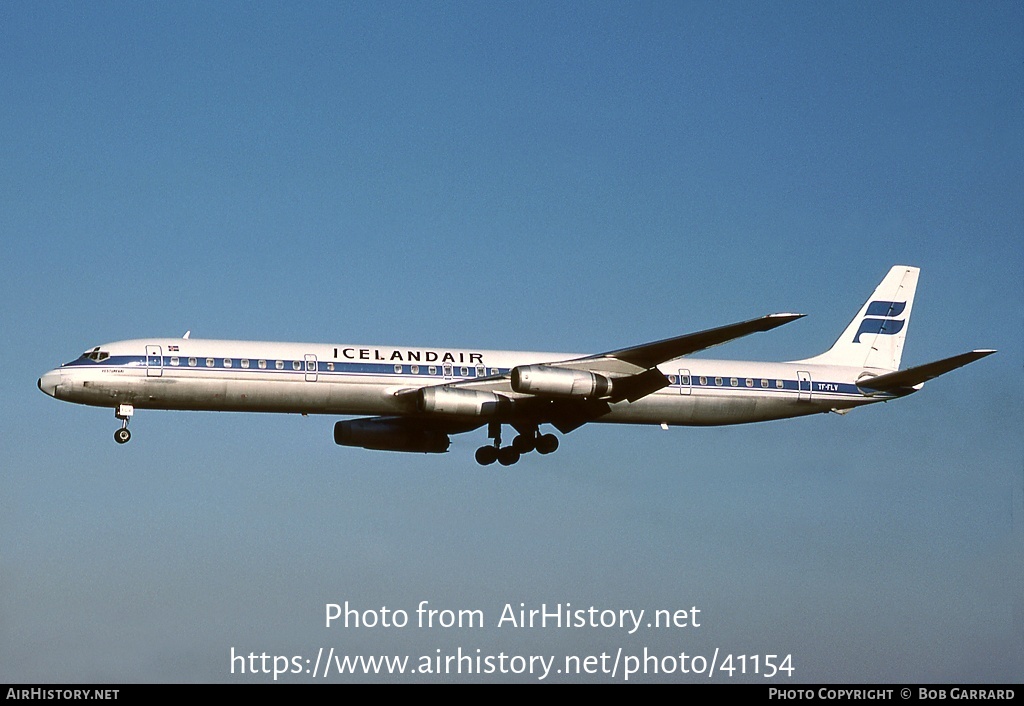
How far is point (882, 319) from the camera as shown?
63.2 meters

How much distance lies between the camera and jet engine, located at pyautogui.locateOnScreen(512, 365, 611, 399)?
169 feet

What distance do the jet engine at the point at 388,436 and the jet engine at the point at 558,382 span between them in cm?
700

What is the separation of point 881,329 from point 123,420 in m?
30.5

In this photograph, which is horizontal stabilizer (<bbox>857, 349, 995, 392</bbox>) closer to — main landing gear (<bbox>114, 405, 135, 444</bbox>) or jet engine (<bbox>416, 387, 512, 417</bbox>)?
jet engine (<bbox>416, 387, 512, 417</bbox>)

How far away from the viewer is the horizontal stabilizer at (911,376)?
5312cm

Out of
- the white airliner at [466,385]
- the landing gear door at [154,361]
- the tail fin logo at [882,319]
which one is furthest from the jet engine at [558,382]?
the tail fin logo at [882,319]

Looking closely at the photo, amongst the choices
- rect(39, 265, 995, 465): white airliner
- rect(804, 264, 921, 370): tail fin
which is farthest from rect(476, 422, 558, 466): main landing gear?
rect(804, 264, 921, 370): tail fin
